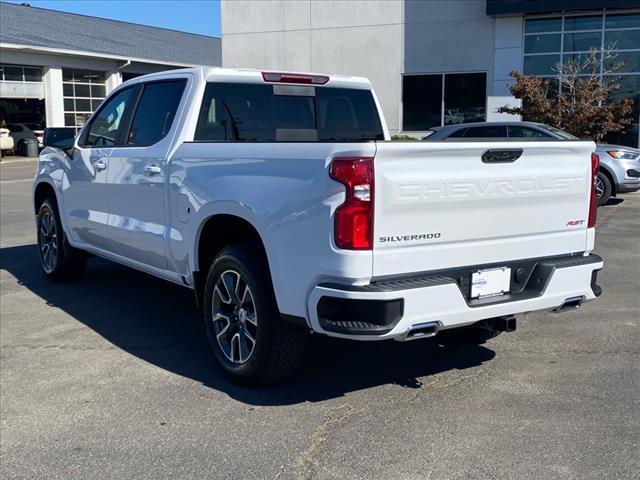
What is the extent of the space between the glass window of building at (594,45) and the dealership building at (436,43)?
30 millimetres

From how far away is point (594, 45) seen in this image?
2142 cm

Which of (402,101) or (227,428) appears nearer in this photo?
(227,428)

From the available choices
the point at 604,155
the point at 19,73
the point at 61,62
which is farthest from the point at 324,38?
the point at 19,73

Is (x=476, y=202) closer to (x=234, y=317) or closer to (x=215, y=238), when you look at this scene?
(x=234, y=317)

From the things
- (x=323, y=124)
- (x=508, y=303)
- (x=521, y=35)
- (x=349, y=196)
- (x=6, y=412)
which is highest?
(x=521, y=35)

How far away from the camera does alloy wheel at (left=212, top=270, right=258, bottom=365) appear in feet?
14.8

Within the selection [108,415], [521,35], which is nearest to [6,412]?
[108,415]

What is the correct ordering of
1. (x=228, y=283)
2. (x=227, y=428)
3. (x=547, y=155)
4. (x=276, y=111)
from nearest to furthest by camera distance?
(x=227, y=428)
(x=547, y=155)
(x=228, y=283)
(x=276, y=111)

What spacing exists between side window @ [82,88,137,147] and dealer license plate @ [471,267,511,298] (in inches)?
136

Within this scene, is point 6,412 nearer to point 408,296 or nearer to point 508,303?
point 408,296

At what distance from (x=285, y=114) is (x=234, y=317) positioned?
6.38 ft

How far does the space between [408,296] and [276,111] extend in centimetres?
258

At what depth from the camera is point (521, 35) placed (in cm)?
2219

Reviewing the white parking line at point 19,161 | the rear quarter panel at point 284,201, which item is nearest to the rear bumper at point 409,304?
the rear quarter panel at point 284,201
